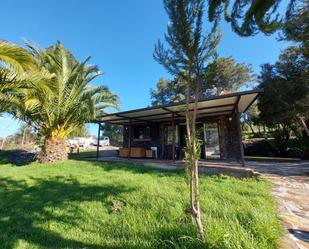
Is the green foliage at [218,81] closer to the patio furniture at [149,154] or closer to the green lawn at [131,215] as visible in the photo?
the green lawn at [131,215]

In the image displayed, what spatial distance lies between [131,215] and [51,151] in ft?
26.9

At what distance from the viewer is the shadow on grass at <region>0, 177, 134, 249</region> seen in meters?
3.03

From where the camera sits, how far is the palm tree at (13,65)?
400cm

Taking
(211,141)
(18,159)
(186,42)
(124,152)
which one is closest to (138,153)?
(124,152)

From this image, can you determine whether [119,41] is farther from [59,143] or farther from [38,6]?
[59,143]

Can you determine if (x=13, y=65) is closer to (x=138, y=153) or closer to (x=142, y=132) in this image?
(x=138, y=153)

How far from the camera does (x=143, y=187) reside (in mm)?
4898

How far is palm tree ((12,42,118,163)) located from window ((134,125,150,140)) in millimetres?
4117

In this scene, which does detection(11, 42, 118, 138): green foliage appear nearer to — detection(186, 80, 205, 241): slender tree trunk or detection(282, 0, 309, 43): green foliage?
detection(186, 80, 205, 241): slender tree trunk

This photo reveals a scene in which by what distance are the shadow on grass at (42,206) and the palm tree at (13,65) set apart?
2.73m

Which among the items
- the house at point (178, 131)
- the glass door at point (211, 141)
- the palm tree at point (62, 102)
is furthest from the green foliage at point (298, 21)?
the palm tree at point (62, 102)

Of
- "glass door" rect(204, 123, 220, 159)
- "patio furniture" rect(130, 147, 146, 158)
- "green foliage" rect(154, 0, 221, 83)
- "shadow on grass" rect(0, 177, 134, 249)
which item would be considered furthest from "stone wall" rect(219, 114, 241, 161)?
"green foliage" rect(154, 0, 221, 83)

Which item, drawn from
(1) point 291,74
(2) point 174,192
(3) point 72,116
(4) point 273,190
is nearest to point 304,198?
(4) point 273,190

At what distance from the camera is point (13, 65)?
4270 millimetres
